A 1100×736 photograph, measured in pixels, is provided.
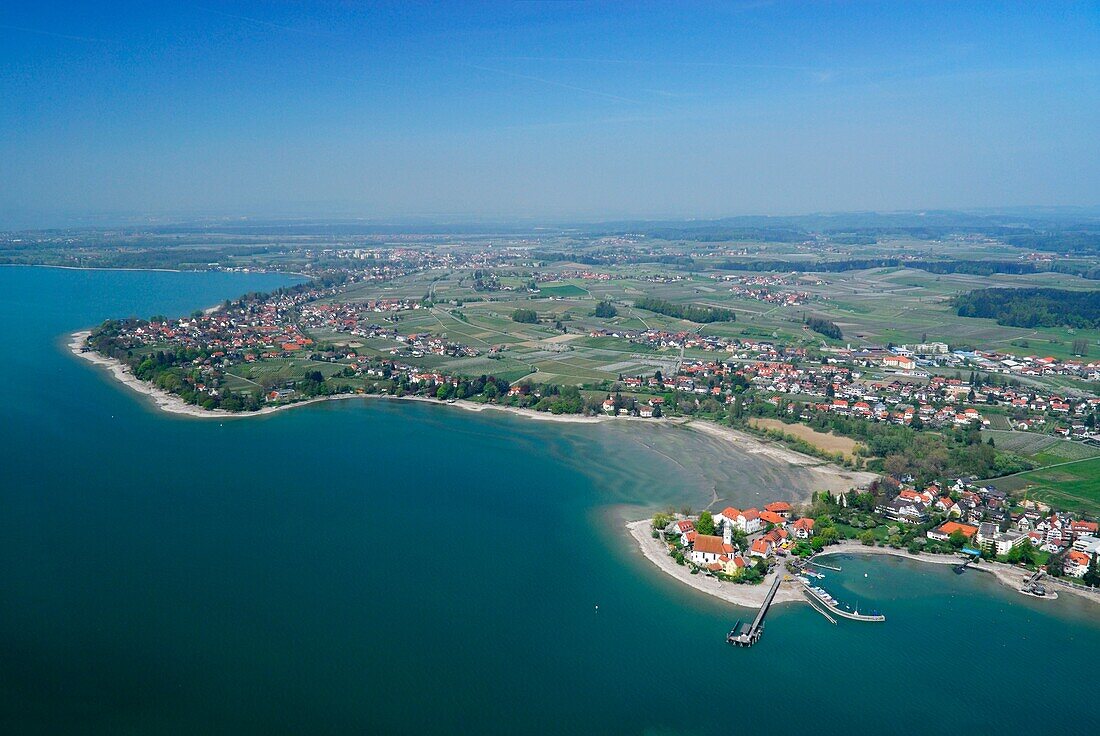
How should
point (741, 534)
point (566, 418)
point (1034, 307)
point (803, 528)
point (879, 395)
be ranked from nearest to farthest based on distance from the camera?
point (741, 534) → point (803, 528) → point (566, 418) → point (879, 395) → point (1034, 307)

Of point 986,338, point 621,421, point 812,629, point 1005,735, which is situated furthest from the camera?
point 986,338

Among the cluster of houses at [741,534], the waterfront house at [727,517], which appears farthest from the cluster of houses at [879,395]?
the waterfront house at [727,517]

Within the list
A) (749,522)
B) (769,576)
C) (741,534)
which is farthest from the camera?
(749,522)

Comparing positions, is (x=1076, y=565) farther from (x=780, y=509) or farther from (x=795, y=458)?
(x=795, y=458)

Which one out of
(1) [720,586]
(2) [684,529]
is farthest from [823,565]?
(2) [684,529]

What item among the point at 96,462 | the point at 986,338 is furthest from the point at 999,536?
the point at 986,338

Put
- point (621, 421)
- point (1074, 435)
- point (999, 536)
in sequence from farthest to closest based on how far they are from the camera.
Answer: point (621, 421)
point (1074, 435)
point (999, 536)

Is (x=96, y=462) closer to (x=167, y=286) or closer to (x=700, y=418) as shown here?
(x=700, y=418)

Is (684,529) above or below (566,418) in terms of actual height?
above

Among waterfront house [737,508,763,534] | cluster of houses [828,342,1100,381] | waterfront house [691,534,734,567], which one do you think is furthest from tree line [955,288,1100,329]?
waterfront house [691,534,734,567]
